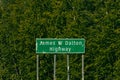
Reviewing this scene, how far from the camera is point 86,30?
57.8m

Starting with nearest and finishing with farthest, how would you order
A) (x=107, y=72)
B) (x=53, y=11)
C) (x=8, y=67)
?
(x=107, y=72)
(x=53, y=11)
(x=8, y=67)

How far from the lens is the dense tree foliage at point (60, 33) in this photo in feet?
182

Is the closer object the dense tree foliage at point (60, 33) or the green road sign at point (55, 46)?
the green road sign at point (55, 46)

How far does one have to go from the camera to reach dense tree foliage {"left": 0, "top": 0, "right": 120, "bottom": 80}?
55.4 meters

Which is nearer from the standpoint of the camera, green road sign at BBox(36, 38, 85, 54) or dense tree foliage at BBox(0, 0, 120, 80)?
green road sign at BBox(36, 38, 85, 54)

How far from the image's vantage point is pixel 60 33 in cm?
6047

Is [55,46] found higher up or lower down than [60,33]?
higher up

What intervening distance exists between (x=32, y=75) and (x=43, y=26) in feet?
14.4

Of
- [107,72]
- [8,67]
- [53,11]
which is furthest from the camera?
[8,67]

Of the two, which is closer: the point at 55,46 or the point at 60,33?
the point at 55,46

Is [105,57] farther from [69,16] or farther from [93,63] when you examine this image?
[69,16]

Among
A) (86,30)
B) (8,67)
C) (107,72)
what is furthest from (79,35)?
(8,67)

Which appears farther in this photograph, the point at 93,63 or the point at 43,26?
the point at 43,26

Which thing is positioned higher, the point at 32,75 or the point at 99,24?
the point at 99,24
